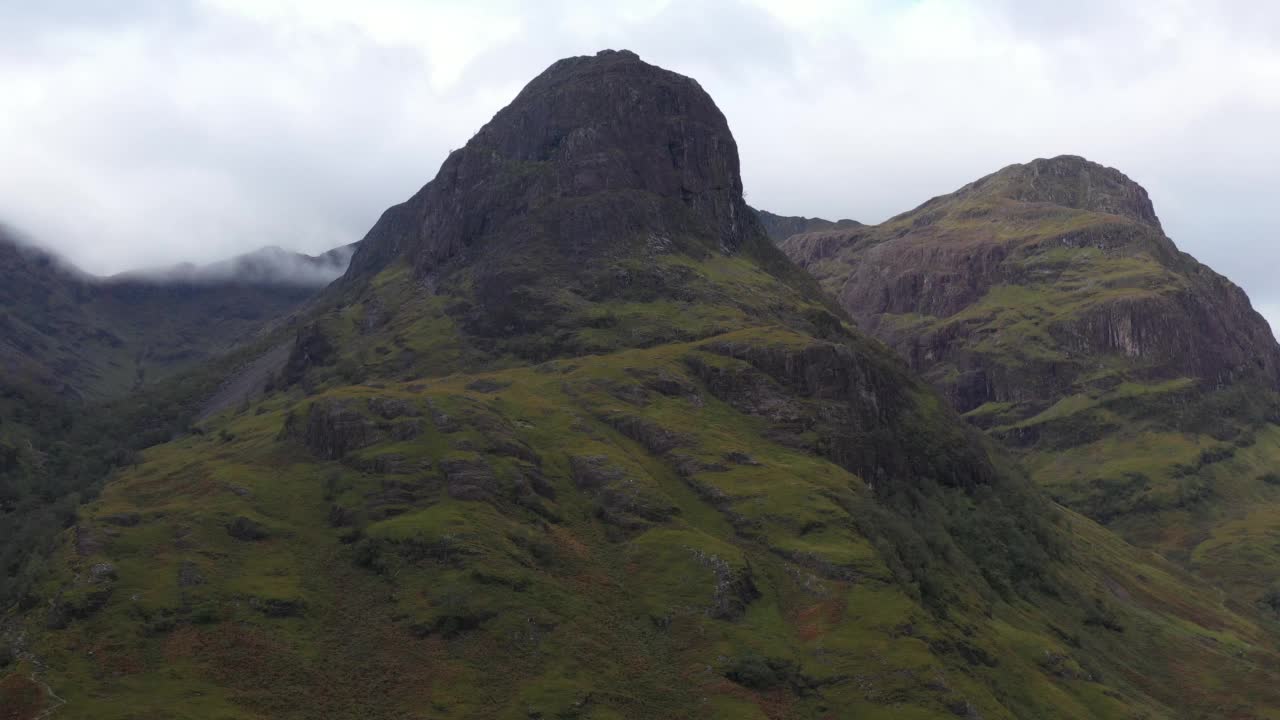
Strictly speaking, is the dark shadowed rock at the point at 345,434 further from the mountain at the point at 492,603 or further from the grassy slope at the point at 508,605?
the grassy slope at the point at 508,605

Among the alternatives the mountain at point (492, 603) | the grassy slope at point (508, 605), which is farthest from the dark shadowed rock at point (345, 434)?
the grassy slope at point (508, 605)

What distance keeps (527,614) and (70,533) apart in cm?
7202

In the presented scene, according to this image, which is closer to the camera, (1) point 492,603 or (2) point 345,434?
(1) point 492,603

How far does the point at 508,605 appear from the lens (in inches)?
6048

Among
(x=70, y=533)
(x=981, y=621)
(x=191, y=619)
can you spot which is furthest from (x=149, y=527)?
(x=981, y=621)

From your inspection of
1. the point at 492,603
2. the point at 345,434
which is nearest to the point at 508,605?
the point at 492,603

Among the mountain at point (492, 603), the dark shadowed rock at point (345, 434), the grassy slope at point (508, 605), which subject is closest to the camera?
the mountain at point (492, 603)

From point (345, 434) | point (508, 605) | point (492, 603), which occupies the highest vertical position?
point (345, 434)

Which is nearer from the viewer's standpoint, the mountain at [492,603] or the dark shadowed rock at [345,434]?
the mountain at [492,603]

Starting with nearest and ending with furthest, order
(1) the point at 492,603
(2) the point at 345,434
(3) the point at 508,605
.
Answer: (1) the point at 492,603, (3) the point at 508,605, (2) the point at 345,434

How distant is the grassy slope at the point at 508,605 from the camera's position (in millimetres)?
135375

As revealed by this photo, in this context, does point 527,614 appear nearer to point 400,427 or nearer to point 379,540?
point 379,540

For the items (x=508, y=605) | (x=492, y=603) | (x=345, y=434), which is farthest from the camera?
(x=345, y=434)

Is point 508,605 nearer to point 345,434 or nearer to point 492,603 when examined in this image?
point 492,603
